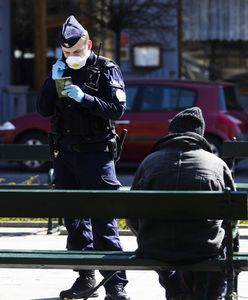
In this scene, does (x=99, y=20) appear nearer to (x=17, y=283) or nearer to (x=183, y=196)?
(x=17, y=283)

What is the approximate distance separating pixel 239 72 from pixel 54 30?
178 inches

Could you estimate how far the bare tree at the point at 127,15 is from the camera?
19.1m

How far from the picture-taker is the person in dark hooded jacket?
4.70m

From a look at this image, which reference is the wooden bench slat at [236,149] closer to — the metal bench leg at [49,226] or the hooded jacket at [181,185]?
the metal bench leg at [49,226]

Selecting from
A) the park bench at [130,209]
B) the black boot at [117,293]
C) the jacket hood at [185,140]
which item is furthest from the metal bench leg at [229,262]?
the black boot at [117,293]

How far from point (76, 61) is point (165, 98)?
8604mm

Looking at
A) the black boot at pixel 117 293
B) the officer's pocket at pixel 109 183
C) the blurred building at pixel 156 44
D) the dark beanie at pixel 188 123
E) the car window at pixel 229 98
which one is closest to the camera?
the dark beanie at pixel 188 123

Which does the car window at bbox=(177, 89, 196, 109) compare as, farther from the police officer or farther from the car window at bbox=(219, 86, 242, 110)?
the police officer

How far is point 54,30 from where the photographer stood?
2105 centimetres

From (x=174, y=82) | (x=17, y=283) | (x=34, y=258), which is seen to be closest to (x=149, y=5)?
(x=174, y=82)

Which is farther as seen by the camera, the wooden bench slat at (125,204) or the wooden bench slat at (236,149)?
the wooden bench slat at (236,149)

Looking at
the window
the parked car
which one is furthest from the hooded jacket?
the window

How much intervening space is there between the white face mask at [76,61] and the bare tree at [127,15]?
13.6 metres

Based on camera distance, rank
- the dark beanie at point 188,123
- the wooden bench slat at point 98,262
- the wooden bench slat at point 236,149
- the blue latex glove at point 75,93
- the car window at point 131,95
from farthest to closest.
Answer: the car window at point 131,95, the wooden bench slat at point 236,149, the blue latex glove at point 75,93, the dark beanie at point 188,123, the wooden bench slat at point 98,262
